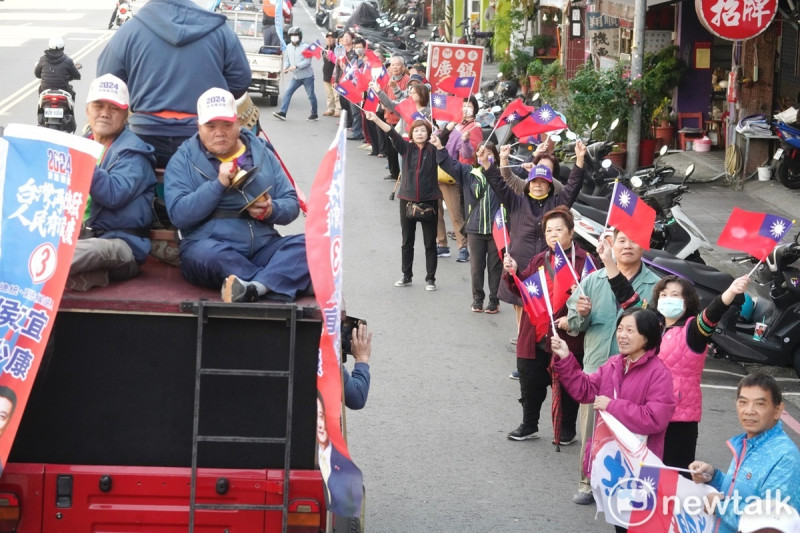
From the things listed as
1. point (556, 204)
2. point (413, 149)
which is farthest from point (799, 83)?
point (556, 204)

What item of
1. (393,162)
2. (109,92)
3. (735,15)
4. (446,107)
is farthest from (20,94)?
(109,92)

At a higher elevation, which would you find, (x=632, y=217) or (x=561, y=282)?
(x=632, y=217)

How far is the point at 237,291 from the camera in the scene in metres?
5.57

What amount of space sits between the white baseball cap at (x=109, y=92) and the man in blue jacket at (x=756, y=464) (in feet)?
11.1

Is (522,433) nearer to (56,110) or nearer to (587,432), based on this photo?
(587,432)

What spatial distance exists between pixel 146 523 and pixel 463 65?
11.6 m

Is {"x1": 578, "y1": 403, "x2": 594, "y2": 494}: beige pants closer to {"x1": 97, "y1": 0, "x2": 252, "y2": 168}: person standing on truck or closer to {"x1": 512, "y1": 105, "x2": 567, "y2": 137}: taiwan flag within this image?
{"x1": 97, "y1": 0, "x2": 252, "y2": 168}: person standing on truck

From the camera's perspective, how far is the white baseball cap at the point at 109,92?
20.3 ft

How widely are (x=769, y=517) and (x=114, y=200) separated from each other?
3.37 m

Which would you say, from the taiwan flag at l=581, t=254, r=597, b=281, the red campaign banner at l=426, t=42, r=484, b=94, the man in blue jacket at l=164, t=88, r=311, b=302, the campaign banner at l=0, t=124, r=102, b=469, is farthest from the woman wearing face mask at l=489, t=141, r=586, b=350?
the red campaign banner at l=426, t=42, r=484, b=94

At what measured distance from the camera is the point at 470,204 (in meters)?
12.7

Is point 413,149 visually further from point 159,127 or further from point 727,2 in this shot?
point 159,127

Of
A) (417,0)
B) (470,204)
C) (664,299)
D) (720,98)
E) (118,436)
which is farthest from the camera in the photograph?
(417,0)

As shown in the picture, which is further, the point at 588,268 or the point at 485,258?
the point at 485,258
